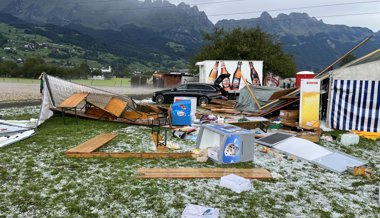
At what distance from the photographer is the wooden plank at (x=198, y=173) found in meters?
5.39

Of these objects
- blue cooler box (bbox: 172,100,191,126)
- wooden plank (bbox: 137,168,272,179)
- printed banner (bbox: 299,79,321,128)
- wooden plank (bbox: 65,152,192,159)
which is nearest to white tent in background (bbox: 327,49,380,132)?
printed banner (bbox: 299,79,321,128)

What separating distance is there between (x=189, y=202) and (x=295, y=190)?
195 centimetres

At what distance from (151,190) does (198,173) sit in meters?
1.16

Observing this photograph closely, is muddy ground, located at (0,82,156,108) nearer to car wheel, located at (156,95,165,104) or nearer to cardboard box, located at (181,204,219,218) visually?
car wheel, located at (156,95,165,104)

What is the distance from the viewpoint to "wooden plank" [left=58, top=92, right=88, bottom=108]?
10.2 m

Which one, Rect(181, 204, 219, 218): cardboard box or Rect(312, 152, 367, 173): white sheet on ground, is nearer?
Rect(181, 204, 219, 218): cardboard box

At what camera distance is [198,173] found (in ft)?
18.2

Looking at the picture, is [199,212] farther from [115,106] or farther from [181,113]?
[115,106]

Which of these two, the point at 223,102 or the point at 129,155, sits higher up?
the point at 223,102

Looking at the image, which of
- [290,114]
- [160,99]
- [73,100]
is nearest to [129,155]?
[73,100]

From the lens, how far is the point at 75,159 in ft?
20.8

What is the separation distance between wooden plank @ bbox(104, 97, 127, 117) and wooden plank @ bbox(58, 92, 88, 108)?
3.22 feet

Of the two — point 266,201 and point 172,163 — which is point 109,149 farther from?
point 266,201

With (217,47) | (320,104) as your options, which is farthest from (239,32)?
(320,104)
